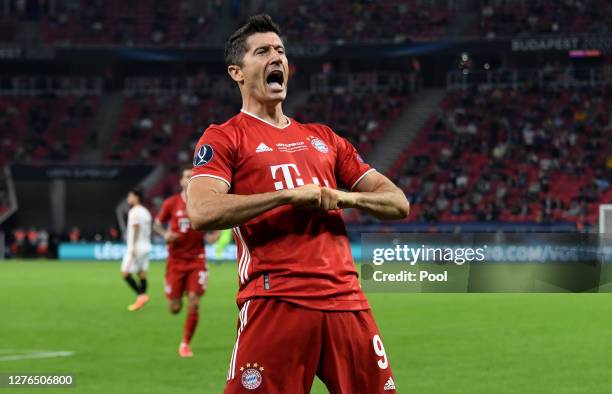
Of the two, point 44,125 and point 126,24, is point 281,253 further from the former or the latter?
point 126,24

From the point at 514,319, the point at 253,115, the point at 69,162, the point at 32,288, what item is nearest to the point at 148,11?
the point at 69,162

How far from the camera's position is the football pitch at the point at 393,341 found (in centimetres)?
1177

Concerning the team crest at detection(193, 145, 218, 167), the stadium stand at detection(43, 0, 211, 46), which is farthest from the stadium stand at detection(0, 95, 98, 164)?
the team crest at detection(193, 145, 218, 167)

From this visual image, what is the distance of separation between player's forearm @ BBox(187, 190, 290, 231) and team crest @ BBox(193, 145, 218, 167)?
0.63ft

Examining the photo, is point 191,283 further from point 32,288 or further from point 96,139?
point 96,139

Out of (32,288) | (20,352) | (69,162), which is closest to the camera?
(20,352)

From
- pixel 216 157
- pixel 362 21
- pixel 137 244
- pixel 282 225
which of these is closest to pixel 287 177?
pixel 282 225

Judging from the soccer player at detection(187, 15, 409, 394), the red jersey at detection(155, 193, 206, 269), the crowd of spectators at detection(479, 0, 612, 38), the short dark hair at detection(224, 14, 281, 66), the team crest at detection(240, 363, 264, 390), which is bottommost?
the red jersey at detection(155, 193, 206, 269)

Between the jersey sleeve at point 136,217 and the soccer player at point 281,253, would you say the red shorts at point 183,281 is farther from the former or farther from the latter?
the soccer player at point 281,253

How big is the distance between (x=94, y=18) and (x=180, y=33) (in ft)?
15.1

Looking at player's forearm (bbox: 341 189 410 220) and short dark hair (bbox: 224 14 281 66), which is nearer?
player's forearm (bbox: 341 189 410 220)

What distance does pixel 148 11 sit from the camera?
5794 cm

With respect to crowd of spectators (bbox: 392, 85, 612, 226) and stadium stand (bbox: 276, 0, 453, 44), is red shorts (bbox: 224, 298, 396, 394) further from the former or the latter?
stadium stand (bbox: 276, 0, 453, 44)

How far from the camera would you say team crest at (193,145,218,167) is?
5086mm
